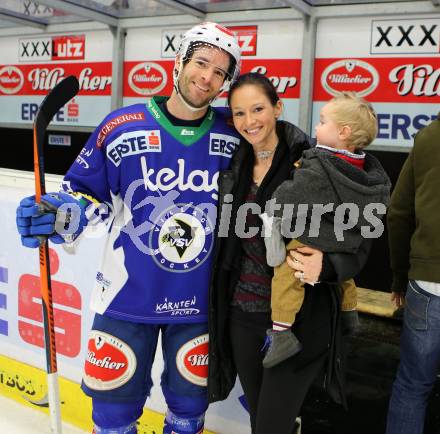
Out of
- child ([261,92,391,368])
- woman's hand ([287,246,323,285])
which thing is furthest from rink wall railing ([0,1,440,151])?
woman's hand ([287,246,323,285])

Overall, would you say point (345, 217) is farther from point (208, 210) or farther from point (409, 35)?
point (409, 35)

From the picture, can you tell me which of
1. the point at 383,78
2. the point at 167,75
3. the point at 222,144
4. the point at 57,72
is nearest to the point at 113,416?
the point at 222,144

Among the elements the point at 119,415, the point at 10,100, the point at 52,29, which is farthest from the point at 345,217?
the point at 10,100

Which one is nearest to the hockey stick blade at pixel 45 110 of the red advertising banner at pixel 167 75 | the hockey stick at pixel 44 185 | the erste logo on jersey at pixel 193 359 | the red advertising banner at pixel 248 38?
the hockey stick at pixel 44 185

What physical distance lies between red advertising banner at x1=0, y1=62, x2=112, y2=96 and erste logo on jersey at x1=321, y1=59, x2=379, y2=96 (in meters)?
2.44

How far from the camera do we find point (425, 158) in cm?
171

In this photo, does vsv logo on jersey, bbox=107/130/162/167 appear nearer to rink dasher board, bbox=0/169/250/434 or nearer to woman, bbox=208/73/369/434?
woman, bbox=208/73/369/434

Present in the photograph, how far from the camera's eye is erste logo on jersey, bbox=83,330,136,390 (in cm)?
166

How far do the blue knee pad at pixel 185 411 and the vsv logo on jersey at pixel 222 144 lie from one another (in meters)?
0.73

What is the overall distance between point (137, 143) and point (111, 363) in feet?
2.13

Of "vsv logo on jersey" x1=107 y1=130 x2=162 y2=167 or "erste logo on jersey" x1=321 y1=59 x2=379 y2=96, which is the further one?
"erste logo on jersey" x1=321 y1=59 x2=379 y2=96

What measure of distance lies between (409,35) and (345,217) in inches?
141

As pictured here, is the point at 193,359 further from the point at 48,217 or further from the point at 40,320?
the point at 40,320

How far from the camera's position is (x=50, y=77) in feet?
21.2
